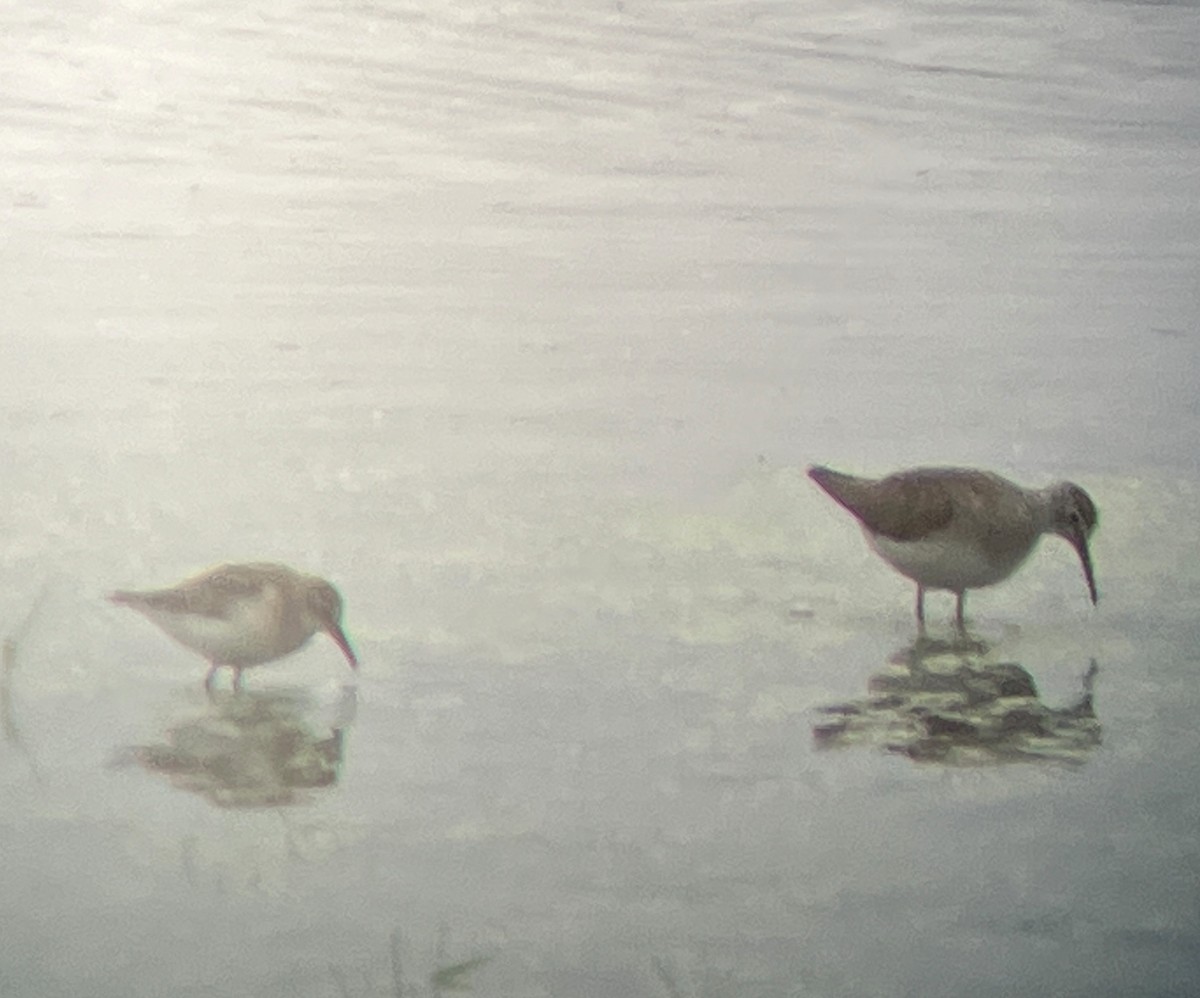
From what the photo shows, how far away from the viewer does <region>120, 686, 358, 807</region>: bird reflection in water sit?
68.8 inches

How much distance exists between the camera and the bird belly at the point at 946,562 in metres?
1.95

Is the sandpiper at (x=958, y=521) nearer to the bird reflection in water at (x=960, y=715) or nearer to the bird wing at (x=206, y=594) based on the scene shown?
the bird reflection in water at (x=960, y=715)

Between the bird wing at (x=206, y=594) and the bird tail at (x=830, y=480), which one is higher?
the bird tail at (x=830, y=480)

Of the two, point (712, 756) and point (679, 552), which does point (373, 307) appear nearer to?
point (679, 552)

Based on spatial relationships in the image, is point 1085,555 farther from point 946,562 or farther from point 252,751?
point 252,751

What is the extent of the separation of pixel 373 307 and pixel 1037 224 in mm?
767

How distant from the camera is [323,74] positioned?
193 centimetres

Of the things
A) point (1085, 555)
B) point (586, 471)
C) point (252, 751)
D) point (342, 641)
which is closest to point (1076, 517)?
point (1085, 555)

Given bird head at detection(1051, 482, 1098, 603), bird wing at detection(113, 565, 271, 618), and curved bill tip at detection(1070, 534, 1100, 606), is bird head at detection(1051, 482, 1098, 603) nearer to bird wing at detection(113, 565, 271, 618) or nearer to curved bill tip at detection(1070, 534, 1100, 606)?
curved bill tip at detection(1070, 534, 1100, 606)

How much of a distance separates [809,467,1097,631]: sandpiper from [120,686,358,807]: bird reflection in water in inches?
23.6

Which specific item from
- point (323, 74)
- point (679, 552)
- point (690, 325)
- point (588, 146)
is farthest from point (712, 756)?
point (323, 74)

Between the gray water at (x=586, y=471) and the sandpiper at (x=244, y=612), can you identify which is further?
the sandpiper at (x=244, y=612)

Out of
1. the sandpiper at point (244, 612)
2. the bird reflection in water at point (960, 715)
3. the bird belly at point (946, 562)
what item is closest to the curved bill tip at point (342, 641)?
the sandpiper at point (244, 612)

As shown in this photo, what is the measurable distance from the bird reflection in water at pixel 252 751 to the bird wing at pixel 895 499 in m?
0.58
